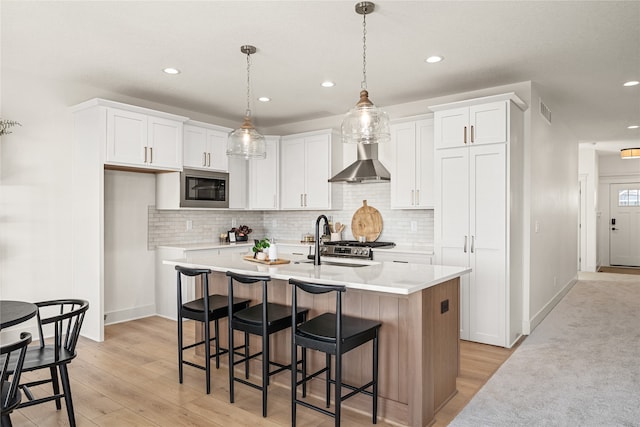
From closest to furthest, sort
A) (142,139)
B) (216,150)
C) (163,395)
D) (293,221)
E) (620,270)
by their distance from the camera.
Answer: (163,395), (142,139), (216,150), (293,221), (620,270)

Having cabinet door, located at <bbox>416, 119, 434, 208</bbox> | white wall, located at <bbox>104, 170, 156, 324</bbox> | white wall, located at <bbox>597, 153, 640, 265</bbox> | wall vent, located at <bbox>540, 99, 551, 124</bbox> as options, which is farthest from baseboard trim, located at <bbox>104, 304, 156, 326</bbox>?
white wall, located at <bbox>597, 153, 640, 265</bbox>

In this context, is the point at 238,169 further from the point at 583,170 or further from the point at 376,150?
the point at 583,170

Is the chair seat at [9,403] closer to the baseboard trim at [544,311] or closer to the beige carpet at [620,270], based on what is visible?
the baseboard trim at [544,311]

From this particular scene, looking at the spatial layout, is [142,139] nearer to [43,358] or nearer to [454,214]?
[43,358]

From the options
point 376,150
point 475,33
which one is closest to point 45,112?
point 376,150

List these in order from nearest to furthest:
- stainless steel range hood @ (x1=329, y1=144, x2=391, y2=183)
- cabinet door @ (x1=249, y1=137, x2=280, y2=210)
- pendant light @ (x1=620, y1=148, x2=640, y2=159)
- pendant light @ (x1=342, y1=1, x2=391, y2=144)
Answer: pendant light @ (x1=342, y1=1, x2=391, y2=144), stainless steel range hood @ (x1=329, y1=144, x2=391, y2=183), cabinet door @ (x1=249, y1=137, x2=280, y2=210), pendant light @ (x1=620, y1=148, x2=640, y2=159)

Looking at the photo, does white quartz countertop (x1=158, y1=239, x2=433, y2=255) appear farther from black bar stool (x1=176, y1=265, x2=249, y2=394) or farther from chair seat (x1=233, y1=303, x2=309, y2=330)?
chair seat (x1=233, y1=303, x2=309, y2=330)

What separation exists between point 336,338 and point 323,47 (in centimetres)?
237

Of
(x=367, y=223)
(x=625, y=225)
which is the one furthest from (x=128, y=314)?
(x=625, y=225)

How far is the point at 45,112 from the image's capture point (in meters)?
4.32

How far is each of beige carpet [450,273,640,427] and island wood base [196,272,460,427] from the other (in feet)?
0.92

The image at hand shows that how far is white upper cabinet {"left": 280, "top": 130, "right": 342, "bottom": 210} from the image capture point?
5.72 metres

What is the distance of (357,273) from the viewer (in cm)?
284

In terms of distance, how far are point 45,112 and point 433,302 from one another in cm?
419
